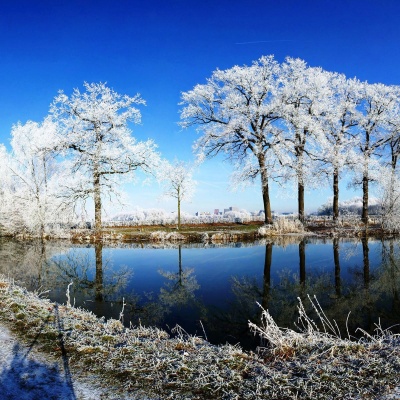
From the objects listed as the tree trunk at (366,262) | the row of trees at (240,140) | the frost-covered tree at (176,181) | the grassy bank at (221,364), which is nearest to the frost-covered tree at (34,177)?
the row of trees at (240,140)

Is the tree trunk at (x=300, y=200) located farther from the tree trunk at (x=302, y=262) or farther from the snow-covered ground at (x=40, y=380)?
the snow-covered ground at (x=40, y=380)

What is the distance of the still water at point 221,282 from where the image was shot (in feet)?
25.3

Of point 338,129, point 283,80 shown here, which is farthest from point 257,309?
point 338,129

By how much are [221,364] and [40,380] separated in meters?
2.20

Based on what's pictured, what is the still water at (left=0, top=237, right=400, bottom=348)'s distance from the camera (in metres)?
7.73

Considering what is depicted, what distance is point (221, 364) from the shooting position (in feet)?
14.8

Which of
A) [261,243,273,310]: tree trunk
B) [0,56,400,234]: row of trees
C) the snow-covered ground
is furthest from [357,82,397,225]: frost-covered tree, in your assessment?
the snow-covered ground

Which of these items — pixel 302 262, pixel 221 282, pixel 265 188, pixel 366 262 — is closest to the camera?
pixel 221 282

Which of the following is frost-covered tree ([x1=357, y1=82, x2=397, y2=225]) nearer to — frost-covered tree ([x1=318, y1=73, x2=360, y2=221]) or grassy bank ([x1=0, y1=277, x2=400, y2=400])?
frost-covered tree ([x1=318, y1=73, x2=360, y2=221])

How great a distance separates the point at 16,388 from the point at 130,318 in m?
3.91

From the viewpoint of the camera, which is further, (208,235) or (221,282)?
(208,235)

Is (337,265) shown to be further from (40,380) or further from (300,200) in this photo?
(300,200)

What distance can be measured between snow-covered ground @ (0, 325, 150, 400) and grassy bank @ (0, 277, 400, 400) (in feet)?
0.58

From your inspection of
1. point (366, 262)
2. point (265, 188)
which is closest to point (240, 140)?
point (265, 188)
